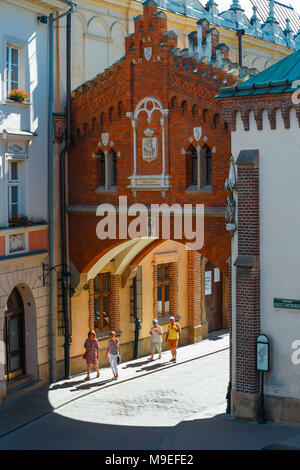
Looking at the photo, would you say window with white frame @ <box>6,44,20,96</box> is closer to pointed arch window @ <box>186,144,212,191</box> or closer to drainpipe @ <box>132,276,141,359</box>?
pointed arch window @ <box>186,144,212,191</box>

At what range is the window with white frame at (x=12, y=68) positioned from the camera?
20141 millimetres

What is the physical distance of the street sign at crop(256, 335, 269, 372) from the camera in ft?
55.8

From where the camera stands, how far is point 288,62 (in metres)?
17.6

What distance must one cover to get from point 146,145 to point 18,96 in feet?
11.4

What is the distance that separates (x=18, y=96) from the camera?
20.2 m

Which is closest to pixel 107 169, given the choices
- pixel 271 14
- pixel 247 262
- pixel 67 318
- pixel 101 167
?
pixel 101 167

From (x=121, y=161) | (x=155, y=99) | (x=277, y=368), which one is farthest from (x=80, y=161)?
(x=277, y=368)

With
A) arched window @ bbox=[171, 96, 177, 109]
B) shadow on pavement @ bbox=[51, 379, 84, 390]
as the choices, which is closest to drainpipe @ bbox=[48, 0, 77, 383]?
shadow on pavement @ bbox=[51, 379, 84, 390]

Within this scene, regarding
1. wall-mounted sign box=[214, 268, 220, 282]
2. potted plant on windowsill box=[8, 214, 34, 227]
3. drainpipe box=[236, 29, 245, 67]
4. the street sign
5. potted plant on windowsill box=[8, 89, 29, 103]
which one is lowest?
the street sign

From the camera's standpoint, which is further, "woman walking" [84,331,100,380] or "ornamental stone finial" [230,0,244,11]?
"ornamental stone finial" [230,0,244,11]

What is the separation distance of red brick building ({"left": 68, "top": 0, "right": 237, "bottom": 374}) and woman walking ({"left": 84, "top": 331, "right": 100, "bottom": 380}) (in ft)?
2.37

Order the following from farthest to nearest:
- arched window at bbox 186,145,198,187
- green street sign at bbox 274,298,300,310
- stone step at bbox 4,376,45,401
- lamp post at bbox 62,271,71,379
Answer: lamp post at bbox 62,271,71,379 → stone step at bbox 4,376,45,401 → arched window at bbox 186,145,198,187 → green street sign at bbox 274,298,300,310

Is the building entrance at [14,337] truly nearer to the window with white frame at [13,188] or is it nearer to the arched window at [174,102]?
the window with white frame at [13,188]

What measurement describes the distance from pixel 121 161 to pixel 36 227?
286cm
